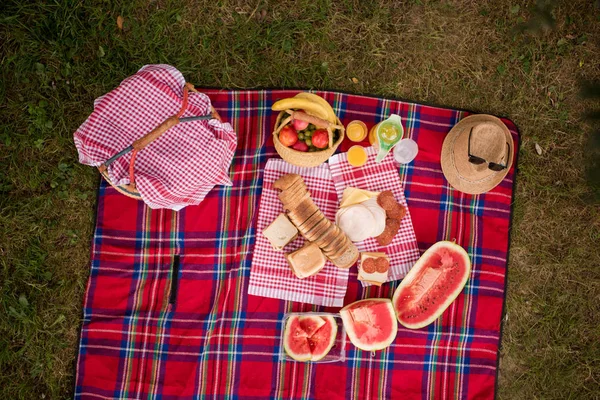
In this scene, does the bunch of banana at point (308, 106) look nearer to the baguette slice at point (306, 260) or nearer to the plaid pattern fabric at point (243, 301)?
the plaid pattern fabric at point (243, 301)

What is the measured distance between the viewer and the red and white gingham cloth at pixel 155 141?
9.11 feet

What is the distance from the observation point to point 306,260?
3.37 meters

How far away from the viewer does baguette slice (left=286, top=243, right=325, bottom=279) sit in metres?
3.36

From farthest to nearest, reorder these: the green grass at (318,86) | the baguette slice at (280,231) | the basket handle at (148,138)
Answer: the green grass at (318,86) → the baguette slice at (280,231) → the basket handle at (148,138)

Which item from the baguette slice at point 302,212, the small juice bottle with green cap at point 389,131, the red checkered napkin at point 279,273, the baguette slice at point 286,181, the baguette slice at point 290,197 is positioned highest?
the small juice bottle with green cap at point 389,131

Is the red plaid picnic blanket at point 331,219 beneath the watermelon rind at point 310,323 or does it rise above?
above

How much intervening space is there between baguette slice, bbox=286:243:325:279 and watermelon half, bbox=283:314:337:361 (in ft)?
1.15

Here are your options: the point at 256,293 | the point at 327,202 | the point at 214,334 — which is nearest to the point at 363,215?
the point at 327,202

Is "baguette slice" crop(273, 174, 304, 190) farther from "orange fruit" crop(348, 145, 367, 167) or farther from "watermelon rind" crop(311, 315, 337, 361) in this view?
"watermelon rind" crop(311, 315, 337, 361)

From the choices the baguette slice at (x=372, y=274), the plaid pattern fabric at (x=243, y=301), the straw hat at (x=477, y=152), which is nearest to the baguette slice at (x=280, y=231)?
the plaid pattern fabric at (x=243, y=301)

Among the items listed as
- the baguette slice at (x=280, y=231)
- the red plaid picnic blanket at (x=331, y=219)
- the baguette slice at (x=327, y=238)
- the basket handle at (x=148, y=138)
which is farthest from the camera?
the red plaid picnic blanket at (x=331, y=219)

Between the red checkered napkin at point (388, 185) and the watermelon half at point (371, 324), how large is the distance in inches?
9.7

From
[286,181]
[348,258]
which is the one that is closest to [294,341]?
[348,258]

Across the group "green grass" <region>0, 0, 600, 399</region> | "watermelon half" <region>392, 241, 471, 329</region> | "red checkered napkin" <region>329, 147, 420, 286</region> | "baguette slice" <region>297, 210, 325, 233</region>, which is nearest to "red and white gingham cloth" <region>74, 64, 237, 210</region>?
"baguette slice" <region>297, 210, 325, 233</region>
